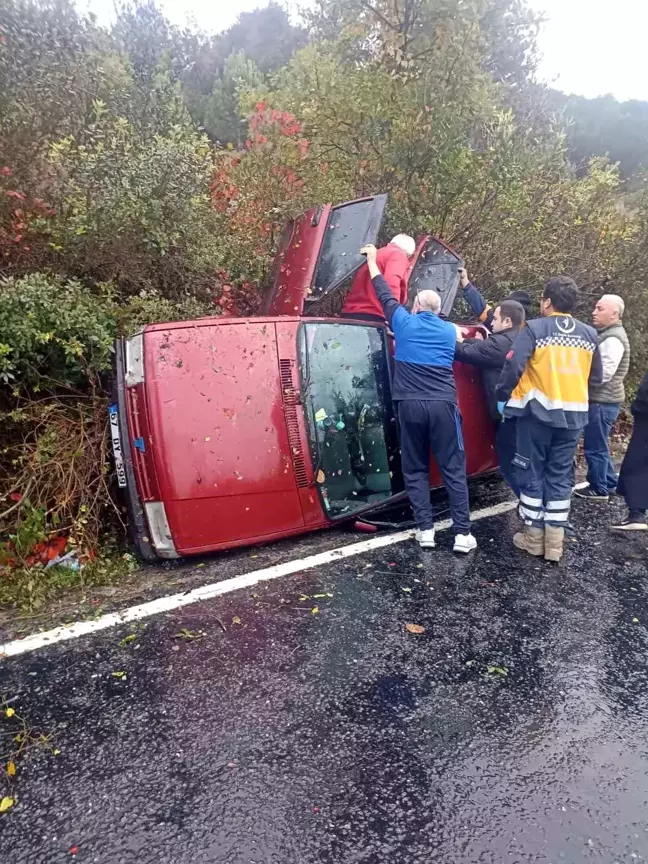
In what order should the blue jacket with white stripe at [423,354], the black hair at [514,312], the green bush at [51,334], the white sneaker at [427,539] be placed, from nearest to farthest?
1. the green bush at [51,334]
2. the blue jacket with white stripe at [423,354]
3. the white sneaker at [427,539]
4. the black hair at [514,312]

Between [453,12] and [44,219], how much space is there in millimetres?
4841

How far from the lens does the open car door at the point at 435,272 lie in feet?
16.1

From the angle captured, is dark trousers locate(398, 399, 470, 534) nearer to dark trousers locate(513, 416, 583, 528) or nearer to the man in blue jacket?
the man in blue jacket

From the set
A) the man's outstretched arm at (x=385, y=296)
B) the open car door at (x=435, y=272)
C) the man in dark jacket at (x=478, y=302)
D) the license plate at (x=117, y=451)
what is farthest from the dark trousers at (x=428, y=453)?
the man in dark jacket at (x=478, y=302)

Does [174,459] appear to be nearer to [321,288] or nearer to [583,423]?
[321,288]

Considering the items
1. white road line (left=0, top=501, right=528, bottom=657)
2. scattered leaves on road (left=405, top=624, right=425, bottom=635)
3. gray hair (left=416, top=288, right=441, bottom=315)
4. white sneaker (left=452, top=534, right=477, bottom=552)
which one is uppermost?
gray hair (left=416, top=288, right=441, bottom=315)

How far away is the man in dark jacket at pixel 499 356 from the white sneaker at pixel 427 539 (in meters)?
0.92

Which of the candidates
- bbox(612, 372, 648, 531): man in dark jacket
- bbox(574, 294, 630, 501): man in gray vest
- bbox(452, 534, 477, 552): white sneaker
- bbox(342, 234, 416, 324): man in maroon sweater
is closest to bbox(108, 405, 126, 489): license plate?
bbox(342, 234, 416, 324): man in maroon sweater

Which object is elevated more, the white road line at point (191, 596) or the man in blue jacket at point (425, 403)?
the man in blue jacket at point (425, 403)

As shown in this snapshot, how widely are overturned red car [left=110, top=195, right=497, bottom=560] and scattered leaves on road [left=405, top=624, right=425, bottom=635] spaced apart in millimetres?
991

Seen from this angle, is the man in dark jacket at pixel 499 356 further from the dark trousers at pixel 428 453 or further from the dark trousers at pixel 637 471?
the dark trousers at pixel 637 471

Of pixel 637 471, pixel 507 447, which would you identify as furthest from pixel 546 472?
pixel 637 471

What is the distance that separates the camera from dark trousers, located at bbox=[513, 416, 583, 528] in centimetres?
386

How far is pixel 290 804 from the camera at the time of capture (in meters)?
1.93
